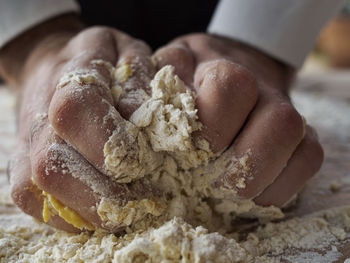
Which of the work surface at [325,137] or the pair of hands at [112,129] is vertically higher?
the pair of hands at [112,129]

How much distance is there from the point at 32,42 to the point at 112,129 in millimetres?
451

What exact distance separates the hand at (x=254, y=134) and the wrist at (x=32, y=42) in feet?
1.21

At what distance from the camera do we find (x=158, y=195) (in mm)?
499

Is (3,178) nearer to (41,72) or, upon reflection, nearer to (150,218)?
(41,72)

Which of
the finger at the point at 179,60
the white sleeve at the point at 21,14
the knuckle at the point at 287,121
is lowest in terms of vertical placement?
the white sleeve at the point at 21,14

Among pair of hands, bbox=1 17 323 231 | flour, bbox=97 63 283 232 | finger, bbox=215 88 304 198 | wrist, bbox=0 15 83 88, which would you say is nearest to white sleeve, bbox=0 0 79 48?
wrist, bbox=0 15 83 88

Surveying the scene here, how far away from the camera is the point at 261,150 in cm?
48

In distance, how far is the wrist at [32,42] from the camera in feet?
2.56

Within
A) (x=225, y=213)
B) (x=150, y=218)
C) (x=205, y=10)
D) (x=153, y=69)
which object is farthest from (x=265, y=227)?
(x=205, y=10)

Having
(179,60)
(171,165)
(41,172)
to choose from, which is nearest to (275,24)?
(179,60)

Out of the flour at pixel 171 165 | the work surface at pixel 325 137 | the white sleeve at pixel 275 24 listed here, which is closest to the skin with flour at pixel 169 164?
the flour at pixel 171 165

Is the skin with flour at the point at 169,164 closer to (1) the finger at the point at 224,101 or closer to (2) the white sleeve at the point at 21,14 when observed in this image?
(1) the finger at the point at 224,101

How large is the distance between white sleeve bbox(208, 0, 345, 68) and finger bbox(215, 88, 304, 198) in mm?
277

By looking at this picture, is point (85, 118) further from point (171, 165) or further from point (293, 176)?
point (293, 176)
